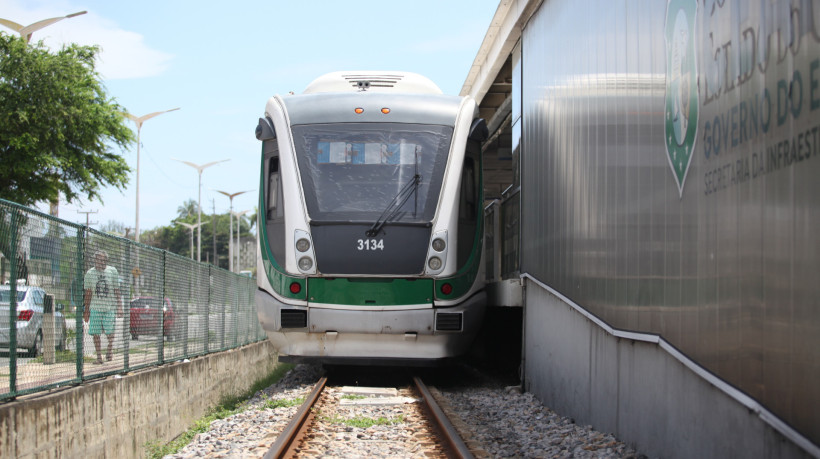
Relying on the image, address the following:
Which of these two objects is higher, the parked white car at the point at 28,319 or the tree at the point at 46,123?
the tree at the point at 46,123

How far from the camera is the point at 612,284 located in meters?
7.63

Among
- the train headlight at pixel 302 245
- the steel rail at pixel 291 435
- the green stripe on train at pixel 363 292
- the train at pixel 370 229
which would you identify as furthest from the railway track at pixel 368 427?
the train headlight at pixel 302 245

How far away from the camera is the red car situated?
9797 millimetres

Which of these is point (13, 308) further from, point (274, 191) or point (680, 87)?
point (274, 191)

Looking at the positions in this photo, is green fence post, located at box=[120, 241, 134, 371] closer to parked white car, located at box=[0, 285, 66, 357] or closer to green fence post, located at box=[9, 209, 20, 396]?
parked white car, located at box=[0, 285, 66, 357]

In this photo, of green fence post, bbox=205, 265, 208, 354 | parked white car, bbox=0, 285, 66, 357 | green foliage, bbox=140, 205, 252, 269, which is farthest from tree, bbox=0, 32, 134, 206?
green foliage, bbox=140, 205, 252, 269

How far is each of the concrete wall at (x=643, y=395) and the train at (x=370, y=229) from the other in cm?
139

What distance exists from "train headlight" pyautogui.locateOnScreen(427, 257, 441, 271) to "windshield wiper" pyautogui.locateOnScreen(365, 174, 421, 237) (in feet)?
2.47

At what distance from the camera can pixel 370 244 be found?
1152 centimetres

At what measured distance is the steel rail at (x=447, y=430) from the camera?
22.7 ft

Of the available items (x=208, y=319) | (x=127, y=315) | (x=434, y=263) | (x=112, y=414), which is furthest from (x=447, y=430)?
(x=208, y=319)

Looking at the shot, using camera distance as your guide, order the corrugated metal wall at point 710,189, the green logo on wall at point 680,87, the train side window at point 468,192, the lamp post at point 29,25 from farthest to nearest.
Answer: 1. the lamp post at point 29,25
2. the train side window at point 468,192
3. the green logo on wall at point 680,87
4. the corrugated metal wall at point 710,189

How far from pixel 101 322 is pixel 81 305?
0.77m

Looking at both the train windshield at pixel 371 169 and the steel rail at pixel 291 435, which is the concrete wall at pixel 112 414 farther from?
the train windshield at pixel 371 169
